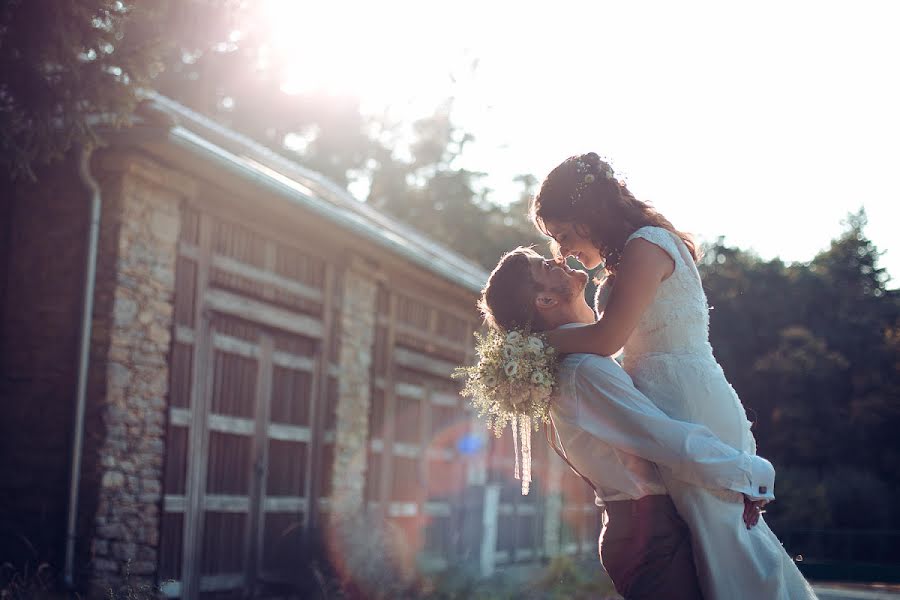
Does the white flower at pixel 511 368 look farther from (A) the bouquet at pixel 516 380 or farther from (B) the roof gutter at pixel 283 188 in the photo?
(B) the roof gutter at pixel 283 188

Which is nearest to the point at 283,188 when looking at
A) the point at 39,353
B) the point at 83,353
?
the point at 83,353

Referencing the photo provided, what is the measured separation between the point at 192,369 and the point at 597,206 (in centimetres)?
631

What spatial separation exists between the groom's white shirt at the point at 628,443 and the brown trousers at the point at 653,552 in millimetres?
52

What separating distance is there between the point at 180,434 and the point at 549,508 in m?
11.0

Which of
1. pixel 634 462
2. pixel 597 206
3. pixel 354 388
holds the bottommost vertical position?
pixel 634 462

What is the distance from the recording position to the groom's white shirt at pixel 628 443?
11.0ft

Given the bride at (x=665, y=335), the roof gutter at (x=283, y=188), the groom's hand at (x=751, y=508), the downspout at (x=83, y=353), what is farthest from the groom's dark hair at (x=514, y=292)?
the downspout at (x=83, y=353)

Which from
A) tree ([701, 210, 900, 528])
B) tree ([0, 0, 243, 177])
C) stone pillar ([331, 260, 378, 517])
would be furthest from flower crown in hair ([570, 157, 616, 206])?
tree ([701, 210, 900, 528])

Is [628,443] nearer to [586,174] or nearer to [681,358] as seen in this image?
[681,358]

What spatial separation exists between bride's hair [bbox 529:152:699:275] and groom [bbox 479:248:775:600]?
18 centimetres

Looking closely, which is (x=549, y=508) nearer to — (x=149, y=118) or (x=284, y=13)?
(x=149, y=118)

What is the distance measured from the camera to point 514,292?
12.4ft

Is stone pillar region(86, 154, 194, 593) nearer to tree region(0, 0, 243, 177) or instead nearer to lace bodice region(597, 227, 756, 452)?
tree region(0, 0, 243, 177)

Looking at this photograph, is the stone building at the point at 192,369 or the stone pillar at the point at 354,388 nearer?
the stone building at the point at 192,369
